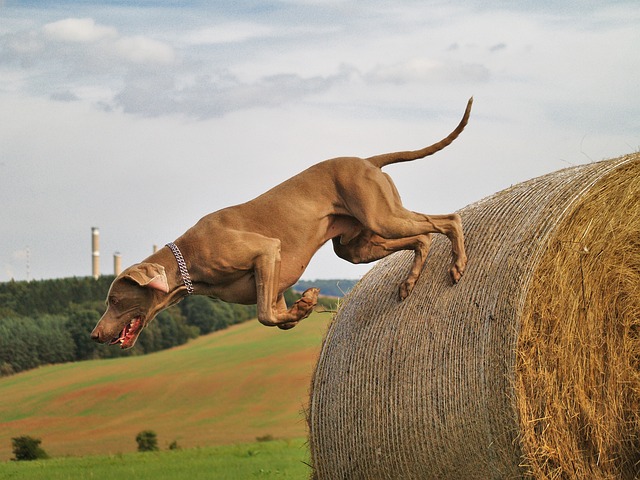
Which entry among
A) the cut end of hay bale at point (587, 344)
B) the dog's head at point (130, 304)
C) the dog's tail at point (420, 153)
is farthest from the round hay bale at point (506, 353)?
the dog's head at point (130, 304)

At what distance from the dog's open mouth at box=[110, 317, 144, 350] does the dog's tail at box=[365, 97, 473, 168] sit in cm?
205

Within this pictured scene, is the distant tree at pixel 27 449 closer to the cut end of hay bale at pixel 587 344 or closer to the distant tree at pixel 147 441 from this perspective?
the distant tree at pixel 147 441

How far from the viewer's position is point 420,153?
676 centimetres

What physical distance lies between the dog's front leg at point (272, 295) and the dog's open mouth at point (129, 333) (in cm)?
84

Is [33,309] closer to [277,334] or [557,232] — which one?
[277,334]

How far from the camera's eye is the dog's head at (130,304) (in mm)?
5953

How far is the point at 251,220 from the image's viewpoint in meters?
6.27

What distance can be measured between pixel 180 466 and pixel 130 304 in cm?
577

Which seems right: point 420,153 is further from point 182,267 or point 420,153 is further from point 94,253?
point 94,253

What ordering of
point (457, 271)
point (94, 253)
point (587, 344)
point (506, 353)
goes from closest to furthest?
point (506, 353), point (457, 271), point (587, 344), point (94, 253)

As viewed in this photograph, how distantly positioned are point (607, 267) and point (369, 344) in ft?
6.61

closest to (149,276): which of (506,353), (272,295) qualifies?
(272,295)

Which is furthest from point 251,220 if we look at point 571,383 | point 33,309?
point 33,309

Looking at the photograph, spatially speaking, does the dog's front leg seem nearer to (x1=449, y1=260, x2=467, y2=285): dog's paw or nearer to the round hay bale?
the round hay bale
